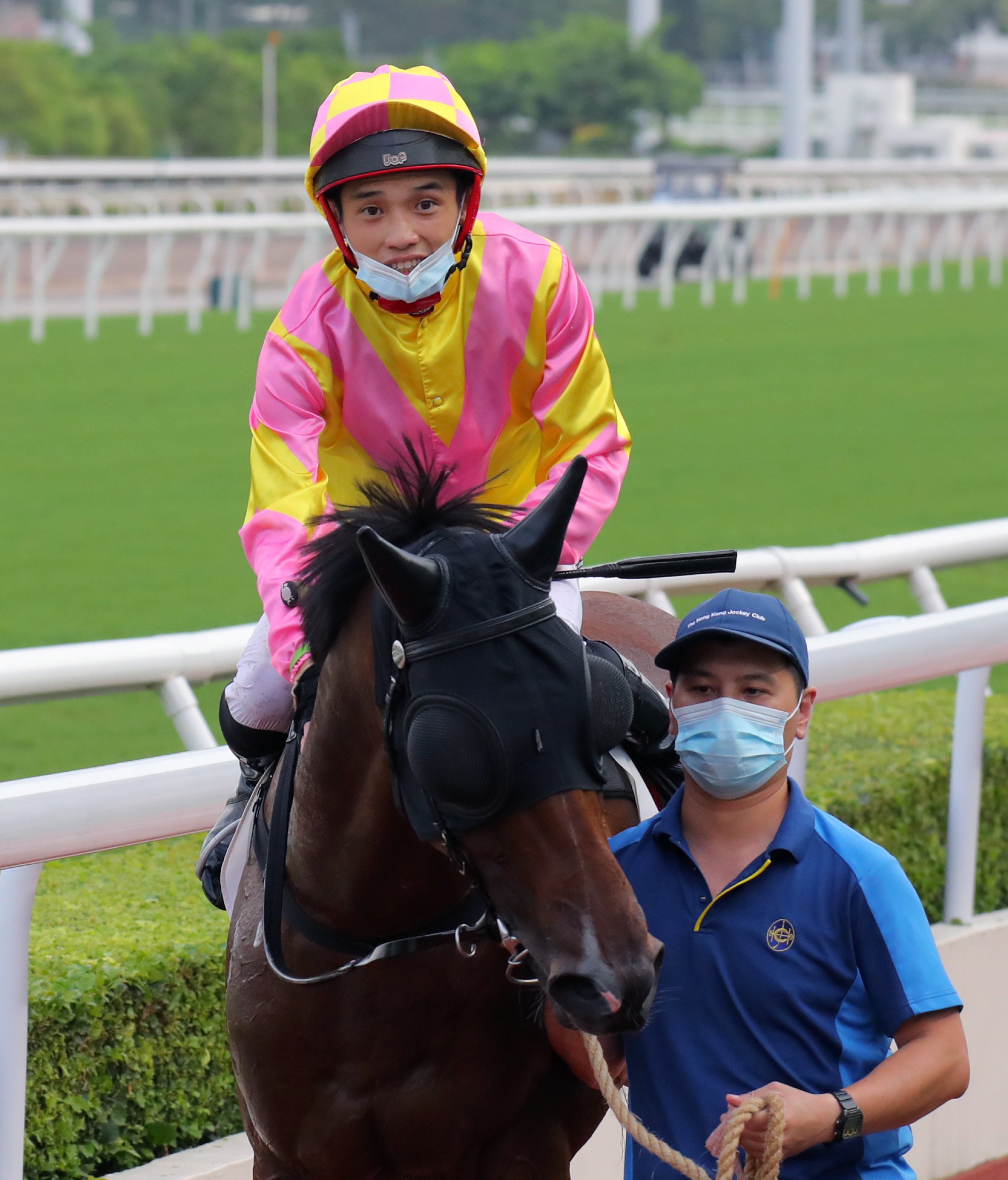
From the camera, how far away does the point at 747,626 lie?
6.79 ft

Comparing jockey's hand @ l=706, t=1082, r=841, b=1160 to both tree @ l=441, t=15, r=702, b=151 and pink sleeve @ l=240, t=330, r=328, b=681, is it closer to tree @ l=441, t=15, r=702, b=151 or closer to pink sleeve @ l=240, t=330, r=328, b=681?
pink sleeve @ l=240, t=330, r=328, b=681

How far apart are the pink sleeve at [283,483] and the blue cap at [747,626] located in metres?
0.47

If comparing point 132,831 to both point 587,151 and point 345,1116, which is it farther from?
point 587,151

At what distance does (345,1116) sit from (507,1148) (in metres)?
0.24

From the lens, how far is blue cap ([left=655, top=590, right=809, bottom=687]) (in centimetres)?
207

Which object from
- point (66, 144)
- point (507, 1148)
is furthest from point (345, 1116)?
point (66, 144)

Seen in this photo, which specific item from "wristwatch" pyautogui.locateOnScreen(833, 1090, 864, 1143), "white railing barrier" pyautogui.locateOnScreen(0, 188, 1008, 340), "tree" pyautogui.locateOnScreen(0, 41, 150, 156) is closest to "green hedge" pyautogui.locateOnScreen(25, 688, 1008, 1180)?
"wristwatch" pyautogui.locateOnScreen(833, 1090, 864, 1143)

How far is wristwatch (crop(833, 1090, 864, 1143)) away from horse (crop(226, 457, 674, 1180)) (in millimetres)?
258

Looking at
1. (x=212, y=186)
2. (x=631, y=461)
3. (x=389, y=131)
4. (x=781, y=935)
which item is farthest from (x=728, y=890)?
(x=212, y=186)

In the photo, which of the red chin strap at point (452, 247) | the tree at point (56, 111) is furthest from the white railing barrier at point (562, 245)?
the tree at point (56, 111)

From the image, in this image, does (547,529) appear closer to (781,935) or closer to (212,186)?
(781,935)

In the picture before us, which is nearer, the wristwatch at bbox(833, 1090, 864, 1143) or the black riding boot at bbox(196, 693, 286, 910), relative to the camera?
the wristwatch at bbox(833, 1090, 864, 1143)

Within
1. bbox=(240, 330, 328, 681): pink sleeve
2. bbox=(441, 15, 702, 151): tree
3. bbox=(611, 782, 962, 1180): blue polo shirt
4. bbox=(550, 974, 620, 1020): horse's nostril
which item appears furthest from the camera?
bbox=(441, 15, 702, 151): tree

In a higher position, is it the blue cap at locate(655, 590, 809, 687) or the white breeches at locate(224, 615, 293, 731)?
the blue cap at locate(655, 590, 809, 687)
